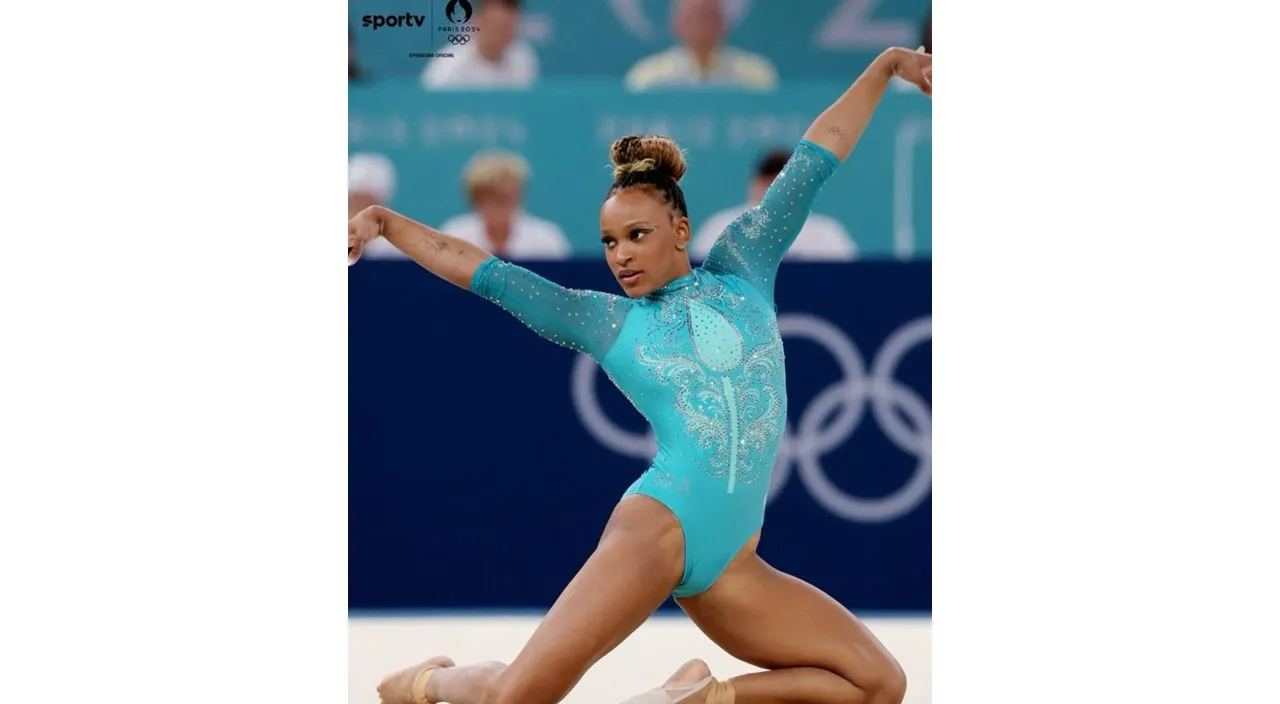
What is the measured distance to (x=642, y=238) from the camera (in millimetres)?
4934

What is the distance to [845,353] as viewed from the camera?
6.09 m

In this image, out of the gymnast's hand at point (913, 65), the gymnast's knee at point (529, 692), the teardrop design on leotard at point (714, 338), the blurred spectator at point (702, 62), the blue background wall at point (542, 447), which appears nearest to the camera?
the gymnast's knee at point (529, 692)

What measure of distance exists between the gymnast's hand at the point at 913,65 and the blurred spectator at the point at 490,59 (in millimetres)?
1324

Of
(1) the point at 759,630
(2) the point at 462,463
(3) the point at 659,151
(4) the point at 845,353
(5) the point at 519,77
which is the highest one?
(5) the point at 519,77

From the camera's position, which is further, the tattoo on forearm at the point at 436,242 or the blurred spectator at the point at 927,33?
the blurred spectator at the point at 927,33

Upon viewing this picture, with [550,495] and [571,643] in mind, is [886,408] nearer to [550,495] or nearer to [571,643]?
[550,495]

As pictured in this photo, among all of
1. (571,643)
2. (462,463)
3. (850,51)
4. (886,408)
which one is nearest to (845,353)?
(886,408)

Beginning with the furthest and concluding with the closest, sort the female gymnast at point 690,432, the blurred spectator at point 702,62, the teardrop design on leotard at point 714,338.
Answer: the blurred spectator at point 702,62 < the teardrop design on leotard at point 714,338 < the female gymnast at point 690,432

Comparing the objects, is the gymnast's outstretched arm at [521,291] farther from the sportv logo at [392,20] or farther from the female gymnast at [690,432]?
the sportv logo at [392,20]

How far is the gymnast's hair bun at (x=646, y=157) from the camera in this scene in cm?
503

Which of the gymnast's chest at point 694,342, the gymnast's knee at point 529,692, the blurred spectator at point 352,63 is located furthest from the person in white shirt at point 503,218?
the gymnast's knee at point 529,692

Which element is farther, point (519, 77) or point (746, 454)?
point (519, 77)

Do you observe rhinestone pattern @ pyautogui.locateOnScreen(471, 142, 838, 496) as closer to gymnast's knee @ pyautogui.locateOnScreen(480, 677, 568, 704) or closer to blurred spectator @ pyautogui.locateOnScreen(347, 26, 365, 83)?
gymnast's knee @ pyautogui.locateOnScreen(480, 677, 568, 704)

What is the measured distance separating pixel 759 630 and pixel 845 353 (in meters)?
1.55
